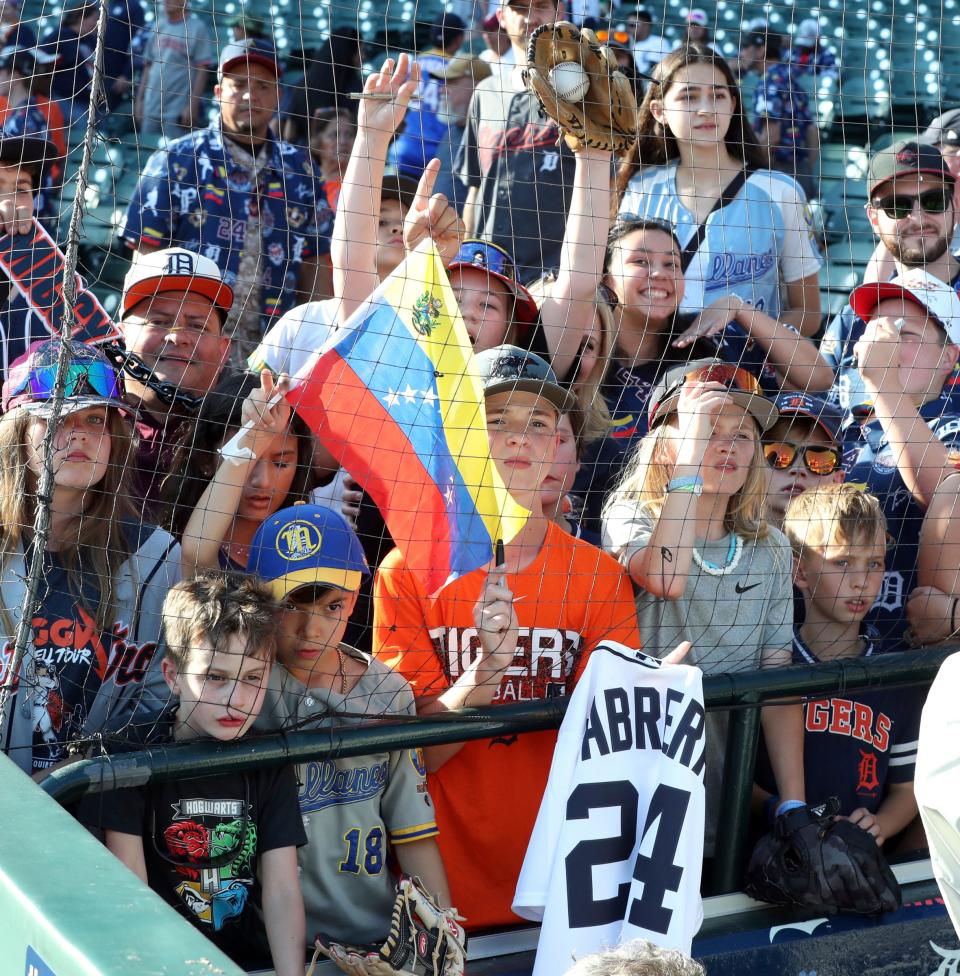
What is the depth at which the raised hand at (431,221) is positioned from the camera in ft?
10.8

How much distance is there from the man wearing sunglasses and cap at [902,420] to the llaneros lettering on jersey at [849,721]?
0.30 metres

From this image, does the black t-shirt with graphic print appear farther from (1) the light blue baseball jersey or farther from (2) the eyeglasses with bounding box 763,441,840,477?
(1) the light blue baseball jersey

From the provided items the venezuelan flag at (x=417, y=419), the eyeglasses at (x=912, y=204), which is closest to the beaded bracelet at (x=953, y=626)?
the venezuelan flag at (x=417, y=419)

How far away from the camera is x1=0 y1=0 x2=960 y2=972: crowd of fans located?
9.04 feet

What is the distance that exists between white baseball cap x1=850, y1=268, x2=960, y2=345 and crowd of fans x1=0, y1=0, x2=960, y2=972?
1 centimetres

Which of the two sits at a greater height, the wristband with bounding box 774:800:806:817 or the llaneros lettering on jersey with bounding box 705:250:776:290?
the llaneros lettering on jersey with bounding box 705:250:776:290

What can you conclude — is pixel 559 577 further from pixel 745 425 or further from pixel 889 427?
pixel 889 427

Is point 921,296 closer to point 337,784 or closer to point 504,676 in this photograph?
point 504,676

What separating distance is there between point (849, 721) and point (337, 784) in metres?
1.32

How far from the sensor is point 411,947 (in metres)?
2.49

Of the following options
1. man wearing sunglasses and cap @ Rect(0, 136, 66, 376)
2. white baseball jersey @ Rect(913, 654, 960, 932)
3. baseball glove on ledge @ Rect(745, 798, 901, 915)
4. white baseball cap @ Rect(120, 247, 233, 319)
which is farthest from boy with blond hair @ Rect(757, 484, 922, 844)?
man wearing sunglasses and cap @ Rect(0, 136, 66, 376)

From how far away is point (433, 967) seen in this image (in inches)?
97.7

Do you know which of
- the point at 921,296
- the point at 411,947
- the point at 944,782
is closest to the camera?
the point at 944,782

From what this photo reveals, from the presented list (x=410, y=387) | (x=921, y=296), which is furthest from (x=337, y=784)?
(x=921, y=296)
